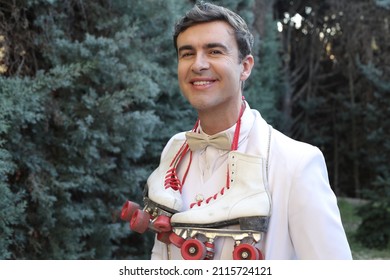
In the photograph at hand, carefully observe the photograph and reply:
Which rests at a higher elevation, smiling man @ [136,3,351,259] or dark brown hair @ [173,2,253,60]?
dark brown hair @ [173,2,253,60]

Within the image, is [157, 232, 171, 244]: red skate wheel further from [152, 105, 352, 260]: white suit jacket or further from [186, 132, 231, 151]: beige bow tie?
[186, 132, 231, 151]: beige bow tie

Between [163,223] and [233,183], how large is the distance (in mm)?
231

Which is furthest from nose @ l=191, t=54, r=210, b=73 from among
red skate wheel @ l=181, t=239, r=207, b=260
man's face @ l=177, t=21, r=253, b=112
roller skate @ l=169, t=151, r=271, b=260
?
red skate wheel @ l=181, t=239, r=207, b=260

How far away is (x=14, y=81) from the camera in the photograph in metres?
2.88

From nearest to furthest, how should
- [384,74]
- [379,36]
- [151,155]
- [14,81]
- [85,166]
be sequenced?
[14,81]
[85,166]
[151,155]
[384,74]
[379,36]

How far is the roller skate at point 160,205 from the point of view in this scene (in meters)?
1.50

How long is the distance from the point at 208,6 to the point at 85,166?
2313mm

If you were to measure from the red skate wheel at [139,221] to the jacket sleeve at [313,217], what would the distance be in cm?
42

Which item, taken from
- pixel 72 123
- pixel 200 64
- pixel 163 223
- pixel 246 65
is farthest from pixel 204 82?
pixel 72 123

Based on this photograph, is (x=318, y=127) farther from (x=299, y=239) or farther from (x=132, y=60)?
(x=299, y=239)

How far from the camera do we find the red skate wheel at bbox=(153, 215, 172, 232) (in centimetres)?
148

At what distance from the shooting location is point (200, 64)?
144 cm

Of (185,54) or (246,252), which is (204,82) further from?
(246,252)
